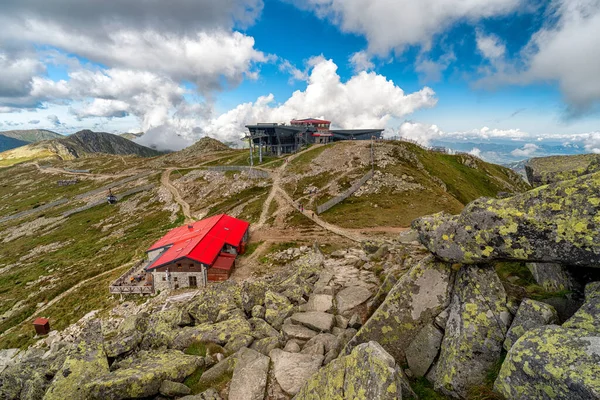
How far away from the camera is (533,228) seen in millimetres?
8898

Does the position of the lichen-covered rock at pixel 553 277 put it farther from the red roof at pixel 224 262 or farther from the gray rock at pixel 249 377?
the red roof at pixel 224 262

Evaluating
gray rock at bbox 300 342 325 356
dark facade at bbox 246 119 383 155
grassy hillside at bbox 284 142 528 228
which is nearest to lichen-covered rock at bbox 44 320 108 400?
gray rock at bbox 300 342 325 356

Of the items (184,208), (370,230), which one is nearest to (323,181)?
(370,230)

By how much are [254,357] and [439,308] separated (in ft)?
28.7

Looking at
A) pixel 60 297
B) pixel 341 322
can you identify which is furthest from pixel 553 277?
pixel 60 297

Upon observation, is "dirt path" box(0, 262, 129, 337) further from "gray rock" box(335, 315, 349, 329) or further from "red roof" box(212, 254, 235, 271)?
"gray rock" box(335, 315, 349, 329)

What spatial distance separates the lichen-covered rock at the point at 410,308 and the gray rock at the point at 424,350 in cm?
34

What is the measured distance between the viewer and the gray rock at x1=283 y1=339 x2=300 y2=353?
1370cm

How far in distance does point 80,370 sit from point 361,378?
14.1 meters

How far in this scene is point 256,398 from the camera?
1148cm

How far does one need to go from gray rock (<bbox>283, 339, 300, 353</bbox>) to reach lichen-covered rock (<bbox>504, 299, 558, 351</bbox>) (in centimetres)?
885

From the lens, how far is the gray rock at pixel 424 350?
10.5 m

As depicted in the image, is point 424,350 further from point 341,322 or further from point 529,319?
point 341,322

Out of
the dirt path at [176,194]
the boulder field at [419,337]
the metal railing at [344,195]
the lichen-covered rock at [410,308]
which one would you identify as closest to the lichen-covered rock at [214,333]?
the boulder field at [419,337]
